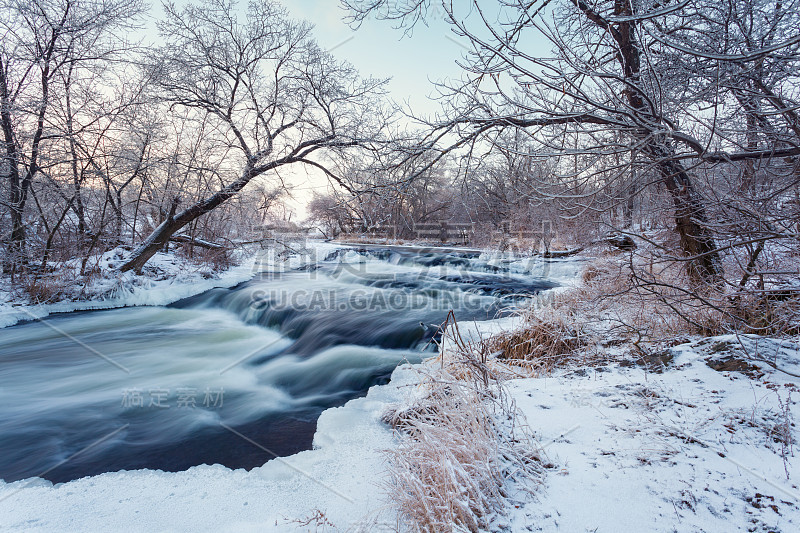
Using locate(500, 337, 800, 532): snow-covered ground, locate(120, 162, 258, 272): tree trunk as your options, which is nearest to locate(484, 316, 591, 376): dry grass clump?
locate(500, 337, 800, 532): snow-covered ground

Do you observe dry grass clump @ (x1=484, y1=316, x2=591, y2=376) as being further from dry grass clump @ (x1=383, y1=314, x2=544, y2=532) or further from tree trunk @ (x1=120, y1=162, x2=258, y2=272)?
tree trunk @ (x1=120, y1=162, x2=258, y2=272)

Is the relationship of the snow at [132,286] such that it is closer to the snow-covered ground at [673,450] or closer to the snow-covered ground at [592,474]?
the snow-covered ground at [592,474]

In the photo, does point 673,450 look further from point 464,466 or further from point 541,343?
point 541,343

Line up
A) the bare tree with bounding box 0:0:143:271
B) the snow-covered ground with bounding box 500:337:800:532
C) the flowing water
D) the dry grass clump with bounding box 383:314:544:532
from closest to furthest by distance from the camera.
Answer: the snow-covered ground with bounding box 500:337:800:532, the dry grass clump with bounding box 383:314:544:532, the flowing water, the bare tree with bounding box 0:0:143:271

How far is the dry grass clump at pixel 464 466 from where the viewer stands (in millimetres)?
1824

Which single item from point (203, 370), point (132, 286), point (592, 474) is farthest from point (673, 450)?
point (132, 286)

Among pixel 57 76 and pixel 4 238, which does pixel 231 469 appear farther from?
pixel 57 76

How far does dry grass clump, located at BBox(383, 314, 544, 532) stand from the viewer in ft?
5.98

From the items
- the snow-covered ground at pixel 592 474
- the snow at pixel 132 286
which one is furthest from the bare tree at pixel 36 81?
the snow-covered ground at pixel 592 474

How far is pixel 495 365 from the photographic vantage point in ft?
12.1

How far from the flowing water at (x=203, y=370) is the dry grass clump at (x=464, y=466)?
5.30 ft

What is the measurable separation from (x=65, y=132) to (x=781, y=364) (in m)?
11.3

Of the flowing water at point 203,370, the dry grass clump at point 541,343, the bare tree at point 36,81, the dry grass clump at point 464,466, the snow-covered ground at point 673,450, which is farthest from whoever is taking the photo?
the bare tree at point 36,81

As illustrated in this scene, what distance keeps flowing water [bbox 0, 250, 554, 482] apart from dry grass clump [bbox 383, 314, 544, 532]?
1.61 metres
